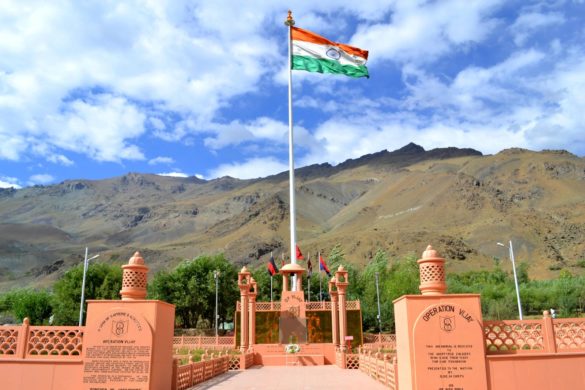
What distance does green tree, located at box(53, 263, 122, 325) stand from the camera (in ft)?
160

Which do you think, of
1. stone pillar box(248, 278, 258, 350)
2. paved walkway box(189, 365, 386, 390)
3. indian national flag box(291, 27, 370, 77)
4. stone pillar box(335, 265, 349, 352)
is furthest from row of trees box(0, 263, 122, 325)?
paved walkway box(189, 365, 386, 390)

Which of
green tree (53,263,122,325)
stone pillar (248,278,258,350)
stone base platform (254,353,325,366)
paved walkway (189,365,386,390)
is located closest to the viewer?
paved walkway (189,365,386,390)

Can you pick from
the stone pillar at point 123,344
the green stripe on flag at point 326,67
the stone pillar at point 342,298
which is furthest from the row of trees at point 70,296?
the stone pillar at point 123,344

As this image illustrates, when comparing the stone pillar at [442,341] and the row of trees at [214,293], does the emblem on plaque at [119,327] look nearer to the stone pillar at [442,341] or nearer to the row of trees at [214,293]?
the stone pillar at [442,341]

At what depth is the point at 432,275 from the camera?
10578 mm

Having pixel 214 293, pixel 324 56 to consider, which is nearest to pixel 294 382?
pixel 324 56

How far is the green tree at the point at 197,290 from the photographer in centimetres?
5312

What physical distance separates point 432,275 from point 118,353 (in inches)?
268

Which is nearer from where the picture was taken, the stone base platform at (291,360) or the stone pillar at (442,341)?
the stone pillar at (442,341)

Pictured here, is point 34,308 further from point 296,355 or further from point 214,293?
point 296,355

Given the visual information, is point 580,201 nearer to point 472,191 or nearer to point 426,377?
point 472,191

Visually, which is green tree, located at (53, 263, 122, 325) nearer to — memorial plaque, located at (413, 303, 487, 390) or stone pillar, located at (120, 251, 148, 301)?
stone pillar, located at (120, 251, 148, 301)

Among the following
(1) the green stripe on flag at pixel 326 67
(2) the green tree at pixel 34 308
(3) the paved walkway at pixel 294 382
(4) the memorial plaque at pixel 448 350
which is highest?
(1) the green stripe on flag at pixel 326 67

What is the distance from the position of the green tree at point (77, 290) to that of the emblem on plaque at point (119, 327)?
4061cm
